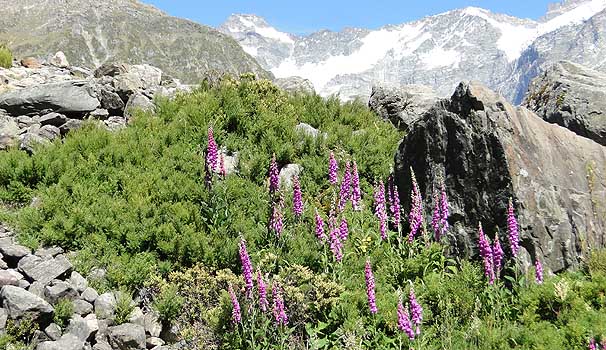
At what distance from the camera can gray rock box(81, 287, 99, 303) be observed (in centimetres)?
747

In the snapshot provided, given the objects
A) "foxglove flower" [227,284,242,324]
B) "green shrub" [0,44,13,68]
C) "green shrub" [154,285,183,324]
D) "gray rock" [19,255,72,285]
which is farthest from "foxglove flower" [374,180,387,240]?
"green shrub" [0,44,13,68]

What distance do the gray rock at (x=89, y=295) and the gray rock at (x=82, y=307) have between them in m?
0.15

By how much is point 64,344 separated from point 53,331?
1.73ft

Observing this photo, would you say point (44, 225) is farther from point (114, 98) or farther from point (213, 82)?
point (213, 82)

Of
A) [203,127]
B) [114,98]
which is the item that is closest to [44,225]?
[203,127]

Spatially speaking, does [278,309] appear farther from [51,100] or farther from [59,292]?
[51,100]

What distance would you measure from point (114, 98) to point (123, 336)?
8531 mm

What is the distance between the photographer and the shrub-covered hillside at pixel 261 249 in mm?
6816

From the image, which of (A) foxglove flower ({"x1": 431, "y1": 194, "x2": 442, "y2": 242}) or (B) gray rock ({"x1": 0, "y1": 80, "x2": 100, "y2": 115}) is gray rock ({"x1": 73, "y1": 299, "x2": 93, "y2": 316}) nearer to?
(A) foxglove flower ({"x1": 431, "y1": 194, "x2": 442, "y2": 242})

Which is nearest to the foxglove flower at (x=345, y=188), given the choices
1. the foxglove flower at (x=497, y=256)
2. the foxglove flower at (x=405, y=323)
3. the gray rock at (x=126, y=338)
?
the foxglove flower at (x=497, y=256)

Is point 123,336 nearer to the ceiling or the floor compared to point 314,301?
nearer to the floor

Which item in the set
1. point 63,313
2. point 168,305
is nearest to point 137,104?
point 168,305

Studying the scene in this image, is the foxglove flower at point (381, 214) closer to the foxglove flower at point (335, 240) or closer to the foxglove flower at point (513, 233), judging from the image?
the foxglove flower at point (335, 240)

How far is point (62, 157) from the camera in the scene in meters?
10.1
